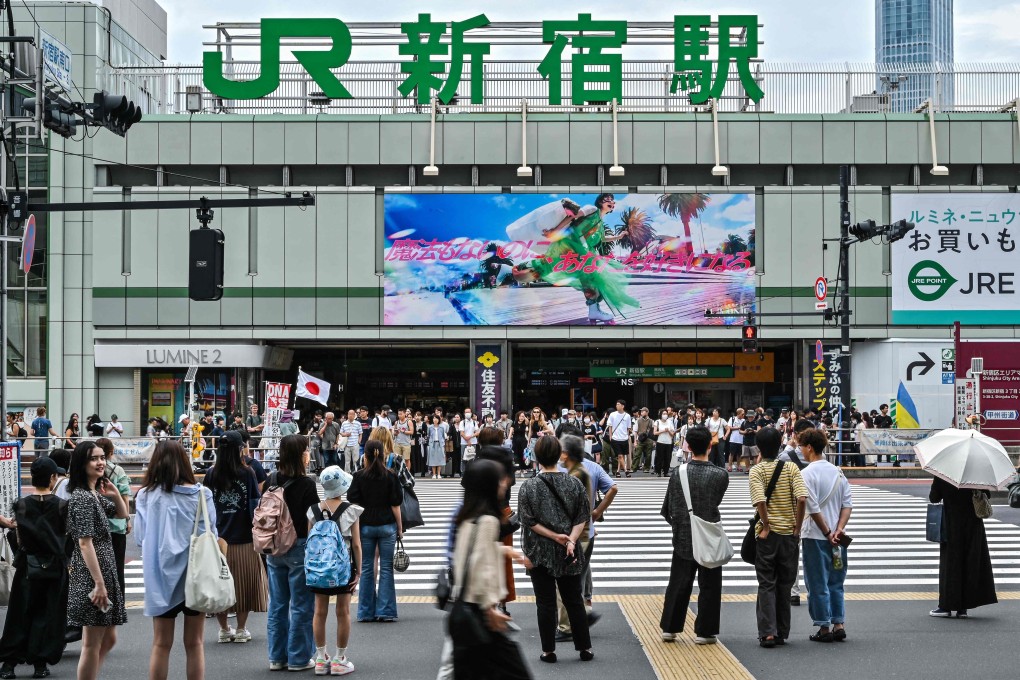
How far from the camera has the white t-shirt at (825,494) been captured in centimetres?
988

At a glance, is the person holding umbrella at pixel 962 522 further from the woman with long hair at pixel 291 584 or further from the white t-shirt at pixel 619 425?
the white t-shirt at pixel 619 425

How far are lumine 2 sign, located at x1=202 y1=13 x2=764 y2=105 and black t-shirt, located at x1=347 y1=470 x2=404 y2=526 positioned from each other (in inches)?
1164

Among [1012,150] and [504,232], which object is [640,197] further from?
[1012,150]

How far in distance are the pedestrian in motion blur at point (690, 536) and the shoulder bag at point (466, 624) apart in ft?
11.7

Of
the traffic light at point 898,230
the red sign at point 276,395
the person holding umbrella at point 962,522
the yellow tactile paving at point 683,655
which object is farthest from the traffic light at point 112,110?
the traffic light at point 898,230

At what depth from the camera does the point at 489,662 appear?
19.7 feet

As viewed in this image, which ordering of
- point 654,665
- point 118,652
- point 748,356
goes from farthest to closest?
point 748,356 < point 118,652 < point 654,665

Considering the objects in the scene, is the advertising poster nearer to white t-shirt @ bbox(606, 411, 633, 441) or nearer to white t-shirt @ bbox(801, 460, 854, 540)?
white t-shirt @ bbox(606, 411, 633, 441)

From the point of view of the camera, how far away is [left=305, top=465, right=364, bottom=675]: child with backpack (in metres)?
8.63

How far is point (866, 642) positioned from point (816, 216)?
31683mm

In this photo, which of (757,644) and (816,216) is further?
(816,216)

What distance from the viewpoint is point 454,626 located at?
5984 mm

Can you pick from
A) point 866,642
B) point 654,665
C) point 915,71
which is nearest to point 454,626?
point 654,665

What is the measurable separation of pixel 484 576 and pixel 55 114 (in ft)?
40.8
